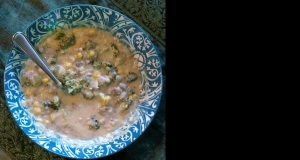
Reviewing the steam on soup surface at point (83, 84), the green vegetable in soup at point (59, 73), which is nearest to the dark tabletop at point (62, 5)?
the steam on soup surface at point (83, 84)

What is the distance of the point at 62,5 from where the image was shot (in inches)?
65.8

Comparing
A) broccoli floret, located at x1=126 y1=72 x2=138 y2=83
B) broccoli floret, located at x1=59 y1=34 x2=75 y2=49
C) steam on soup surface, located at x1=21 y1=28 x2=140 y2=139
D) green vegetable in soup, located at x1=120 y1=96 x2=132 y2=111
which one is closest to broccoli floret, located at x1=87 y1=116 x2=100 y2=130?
steam on soup surface, located at x1=21 y1=28 x2=140 y2=139

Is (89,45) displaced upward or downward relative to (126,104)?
upward

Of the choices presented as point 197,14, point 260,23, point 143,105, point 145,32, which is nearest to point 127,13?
point 145,32

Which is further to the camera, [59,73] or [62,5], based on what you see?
[62,5]

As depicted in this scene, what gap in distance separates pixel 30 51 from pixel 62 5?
300 millimetres

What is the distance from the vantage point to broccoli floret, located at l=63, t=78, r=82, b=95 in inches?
59.5

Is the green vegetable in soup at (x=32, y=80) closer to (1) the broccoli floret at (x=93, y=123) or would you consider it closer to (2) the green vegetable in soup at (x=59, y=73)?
(2) the green vegetable in soup at (x=59, y=73)

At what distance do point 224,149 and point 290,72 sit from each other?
45 centimetres

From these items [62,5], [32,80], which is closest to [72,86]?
[32,80]

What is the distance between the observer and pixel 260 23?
1.69 metres

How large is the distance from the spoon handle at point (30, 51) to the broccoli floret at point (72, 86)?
0.05 m

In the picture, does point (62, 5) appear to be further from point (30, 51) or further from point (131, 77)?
point (131, 77)

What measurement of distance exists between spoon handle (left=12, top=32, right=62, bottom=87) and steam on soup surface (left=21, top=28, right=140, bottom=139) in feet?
0.16
